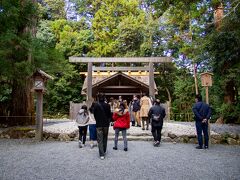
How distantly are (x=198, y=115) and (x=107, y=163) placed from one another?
352cm

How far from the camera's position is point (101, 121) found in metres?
6.69

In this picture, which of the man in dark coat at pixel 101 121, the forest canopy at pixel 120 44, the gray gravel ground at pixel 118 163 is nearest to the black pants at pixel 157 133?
the gray gravel ground at pixel 118 163

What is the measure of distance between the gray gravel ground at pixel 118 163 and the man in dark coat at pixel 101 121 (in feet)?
1.17

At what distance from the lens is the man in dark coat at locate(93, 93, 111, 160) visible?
6602mm

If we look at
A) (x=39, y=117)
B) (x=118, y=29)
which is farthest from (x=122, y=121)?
(x=118, y=29)

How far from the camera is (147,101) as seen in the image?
11.4 meters

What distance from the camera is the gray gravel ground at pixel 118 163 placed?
16.1 ft

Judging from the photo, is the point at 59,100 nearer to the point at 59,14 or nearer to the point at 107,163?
the point at 59,14

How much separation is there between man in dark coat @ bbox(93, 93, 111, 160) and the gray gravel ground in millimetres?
358

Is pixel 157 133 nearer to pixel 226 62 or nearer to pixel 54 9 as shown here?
pixel 226 62

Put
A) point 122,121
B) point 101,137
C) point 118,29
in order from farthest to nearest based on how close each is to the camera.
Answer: point 118,29 < point 122,121 < point 101,137

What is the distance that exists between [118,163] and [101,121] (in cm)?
119

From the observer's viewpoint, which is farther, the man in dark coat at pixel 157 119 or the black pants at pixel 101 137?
the man in dark coat at pixel 157 119

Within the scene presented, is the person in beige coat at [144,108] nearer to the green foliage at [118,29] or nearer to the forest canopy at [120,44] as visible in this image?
the forest canopy at [120,44]
